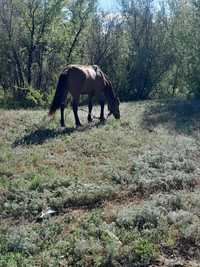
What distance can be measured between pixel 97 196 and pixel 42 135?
4.17 m

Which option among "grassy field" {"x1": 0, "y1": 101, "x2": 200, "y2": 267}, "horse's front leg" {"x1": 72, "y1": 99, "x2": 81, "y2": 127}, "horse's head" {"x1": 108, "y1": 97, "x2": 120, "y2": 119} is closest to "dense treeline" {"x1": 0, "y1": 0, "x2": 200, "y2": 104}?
"horse's head" {"x1": 108, "y1": 97, "x2": 120, "y2": 119}

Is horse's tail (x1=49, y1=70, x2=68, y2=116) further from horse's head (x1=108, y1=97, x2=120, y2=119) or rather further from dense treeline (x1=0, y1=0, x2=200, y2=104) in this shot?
dense treeline (x1=0, y1=0, x2=200, y2=104)

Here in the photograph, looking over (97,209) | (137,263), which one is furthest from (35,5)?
(137,263)

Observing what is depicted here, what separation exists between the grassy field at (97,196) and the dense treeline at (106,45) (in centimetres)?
858

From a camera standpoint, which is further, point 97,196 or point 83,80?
point 83,80

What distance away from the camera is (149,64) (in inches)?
1061

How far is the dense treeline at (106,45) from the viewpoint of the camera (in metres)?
22.4

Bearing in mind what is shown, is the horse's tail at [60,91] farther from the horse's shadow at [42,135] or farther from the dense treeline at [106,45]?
the dense treeline at [106,45]

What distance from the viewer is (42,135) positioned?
11836 mm

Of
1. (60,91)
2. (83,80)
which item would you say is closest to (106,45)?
(83,80)

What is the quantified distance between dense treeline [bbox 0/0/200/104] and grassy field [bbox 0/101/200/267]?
8.58 meters

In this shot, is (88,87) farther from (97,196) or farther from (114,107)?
(97,196)

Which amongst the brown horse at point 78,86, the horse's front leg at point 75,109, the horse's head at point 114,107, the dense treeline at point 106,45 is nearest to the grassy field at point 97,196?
the horse's front leg at point 75,109

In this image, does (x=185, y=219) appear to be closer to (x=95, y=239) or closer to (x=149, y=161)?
(x=95, y=239)
